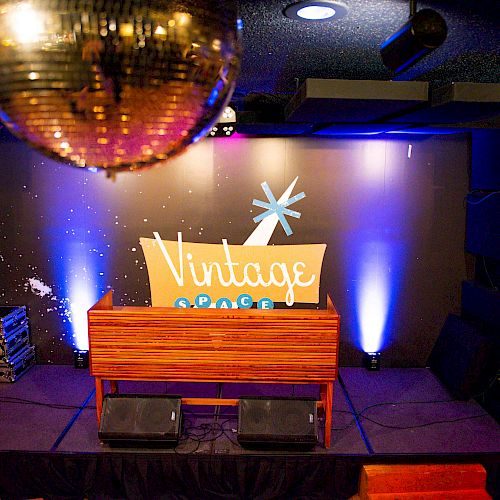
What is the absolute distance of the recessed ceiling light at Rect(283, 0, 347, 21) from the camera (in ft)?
7.71

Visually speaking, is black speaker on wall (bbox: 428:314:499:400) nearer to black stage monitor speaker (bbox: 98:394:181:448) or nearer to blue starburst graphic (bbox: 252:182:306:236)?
blue starburst graphic (bbox: 252:182:306:236)

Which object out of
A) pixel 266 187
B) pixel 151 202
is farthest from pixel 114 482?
pixel 266 187

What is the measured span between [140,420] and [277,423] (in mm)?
1074

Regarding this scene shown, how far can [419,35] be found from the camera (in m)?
2.18

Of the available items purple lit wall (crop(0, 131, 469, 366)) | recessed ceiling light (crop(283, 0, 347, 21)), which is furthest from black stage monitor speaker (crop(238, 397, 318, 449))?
recessed ceiling light (crop(283, 0, 347, 21))

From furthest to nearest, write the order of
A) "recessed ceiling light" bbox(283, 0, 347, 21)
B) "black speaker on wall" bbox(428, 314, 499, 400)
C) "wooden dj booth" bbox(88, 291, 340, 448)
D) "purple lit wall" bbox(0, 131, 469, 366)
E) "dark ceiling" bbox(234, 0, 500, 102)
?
"purple lit wall" bbox(0, 131, 469, 366) → "black speaker on wall" bbox(428, 314, 499, 400) → "wooden dj booth" bbox(88, 291, 340, 448) → "dark ceiling" bbox(234, 0, 500, 102) → "recessed ceiling light" bbox(283, 0, 347, 21)

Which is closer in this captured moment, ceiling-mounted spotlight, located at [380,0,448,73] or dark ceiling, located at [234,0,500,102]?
ceiling-mounted spotlight, located at [380,0,448,73]

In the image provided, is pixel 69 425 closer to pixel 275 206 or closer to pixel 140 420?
pixel 140 420

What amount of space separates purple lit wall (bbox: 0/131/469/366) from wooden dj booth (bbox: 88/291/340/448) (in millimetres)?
1610

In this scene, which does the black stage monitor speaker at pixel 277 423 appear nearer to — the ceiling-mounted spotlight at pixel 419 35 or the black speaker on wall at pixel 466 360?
the black speaker on wall at pixel 466 360

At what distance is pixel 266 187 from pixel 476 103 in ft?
7.82

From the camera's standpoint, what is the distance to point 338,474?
3.84m

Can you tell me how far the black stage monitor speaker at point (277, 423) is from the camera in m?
3.78

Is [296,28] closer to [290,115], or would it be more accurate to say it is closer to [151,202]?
[290,115]
